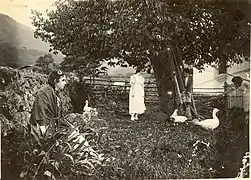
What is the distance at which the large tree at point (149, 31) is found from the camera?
6.46 ft

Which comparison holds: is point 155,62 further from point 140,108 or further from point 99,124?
point 99,124

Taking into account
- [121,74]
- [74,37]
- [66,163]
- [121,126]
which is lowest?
[66,163]

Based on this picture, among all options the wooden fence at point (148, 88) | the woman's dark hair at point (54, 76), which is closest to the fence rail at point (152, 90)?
the wooden fence at point (148, 88)

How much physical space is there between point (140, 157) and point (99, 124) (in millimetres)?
223

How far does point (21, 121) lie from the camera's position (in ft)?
6.36

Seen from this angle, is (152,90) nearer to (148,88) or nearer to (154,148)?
(148,88)

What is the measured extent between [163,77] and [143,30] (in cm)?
21

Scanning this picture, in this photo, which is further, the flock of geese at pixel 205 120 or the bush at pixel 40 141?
the flock of geese at pixel 205 120

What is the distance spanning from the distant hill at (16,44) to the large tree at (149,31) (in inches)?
1.9

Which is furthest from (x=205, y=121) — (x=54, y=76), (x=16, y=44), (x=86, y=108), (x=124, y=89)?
(x=16, y=44)

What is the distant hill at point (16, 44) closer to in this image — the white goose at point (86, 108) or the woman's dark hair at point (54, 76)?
the woman's dark hair at point (54, 76)

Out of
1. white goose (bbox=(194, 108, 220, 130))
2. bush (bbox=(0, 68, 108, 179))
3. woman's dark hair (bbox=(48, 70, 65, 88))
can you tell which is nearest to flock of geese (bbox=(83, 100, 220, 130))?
white goose (bbox=(194, 108, 220, 130))

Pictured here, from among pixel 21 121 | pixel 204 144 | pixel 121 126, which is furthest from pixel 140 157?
pixel 21 121

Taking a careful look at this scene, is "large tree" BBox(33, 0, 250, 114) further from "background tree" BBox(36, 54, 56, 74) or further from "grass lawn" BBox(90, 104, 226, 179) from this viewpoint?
"grass lawn" BBox(90, 104, 226, 179)
